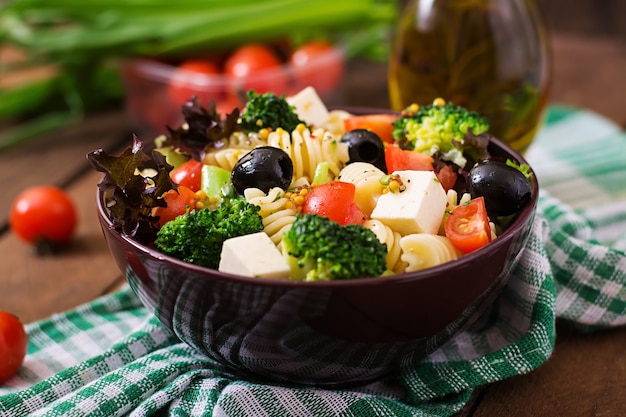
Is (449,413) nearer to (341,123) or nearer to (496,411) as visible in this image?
(496,411)

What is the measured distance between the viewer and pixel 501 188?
1.98m

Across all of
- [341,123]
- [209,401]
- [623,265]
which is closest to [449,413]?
[209,401]

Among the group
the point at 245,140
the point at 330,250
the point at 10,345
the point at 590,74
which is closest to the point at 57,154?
the point at 10,345

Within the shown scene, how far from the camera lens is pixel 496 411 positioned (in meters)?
2.06

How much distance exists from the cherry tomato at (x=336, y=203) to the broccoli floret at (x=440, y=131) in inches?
16.0

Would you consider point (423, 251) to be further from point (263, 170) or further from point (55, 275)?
point (55, 275)

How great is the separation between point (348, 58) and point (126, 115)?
1.47 meters

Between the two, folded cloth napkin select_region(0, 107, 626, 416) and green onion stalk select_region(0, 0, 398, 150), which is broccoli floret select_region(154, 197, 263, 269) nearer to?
folded cloth napkin select_region(0, 107, 626, 416)

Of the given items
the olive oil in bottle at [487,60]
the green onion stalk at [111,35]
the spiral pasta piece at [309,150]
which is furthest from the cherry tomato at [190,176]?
the green onion stalk at [111,35]

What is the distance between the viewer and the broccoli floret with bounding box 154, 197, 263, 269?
1845 mm

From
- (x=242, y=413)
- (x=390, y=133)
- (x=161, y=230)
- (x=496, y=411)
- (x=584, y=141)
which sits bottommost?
(x=584, y=141)

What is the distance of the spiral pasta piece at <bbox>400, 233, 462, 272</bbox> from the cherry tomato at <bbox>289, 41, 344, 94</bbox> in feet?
7.82

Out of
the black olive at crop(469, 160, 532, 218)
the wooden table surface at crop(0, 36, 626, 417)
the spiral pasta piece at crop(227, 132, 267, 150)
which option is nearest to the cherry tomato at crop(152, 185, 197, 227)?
the spiral pasta piece at crop(227, 132, 267, 150)

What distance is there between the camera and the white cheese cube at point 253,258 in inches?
68.4
